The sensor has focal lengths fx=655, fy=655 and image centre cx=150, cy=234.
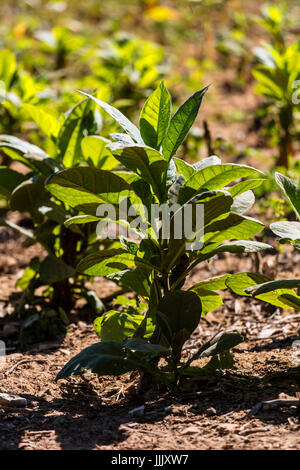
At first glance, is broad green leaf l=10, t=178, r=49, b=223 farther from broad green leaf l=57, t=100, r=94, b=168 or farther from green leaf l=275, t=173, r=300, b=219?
green leaf l=275, t=173, r=300, b=219

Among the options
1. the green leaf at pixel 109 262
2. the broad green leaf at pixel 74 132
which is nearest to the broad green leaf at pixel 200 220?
the green leaf at pixel 109 262

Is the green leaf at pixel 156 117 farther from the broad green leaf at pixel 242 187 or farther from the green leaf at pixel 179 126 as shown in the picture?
the broad green leaf at pixel 242 187

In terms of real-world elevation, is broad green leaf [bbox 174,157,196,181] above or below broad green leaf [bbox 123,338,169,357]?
above

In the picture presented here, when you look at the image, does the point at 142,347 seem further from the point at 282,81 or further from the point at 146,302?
the point at 282,81

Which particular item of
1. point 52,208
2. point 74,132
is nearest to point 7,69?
point 74,132

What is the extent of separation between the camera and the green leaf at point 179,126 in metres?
2.37

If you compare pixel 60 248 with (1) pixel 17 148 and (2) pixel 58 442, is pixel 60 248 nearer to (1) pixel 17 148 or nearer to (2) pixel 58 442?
(1) pixel 17 148

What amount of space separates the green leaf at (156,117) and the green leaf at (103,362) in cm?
78

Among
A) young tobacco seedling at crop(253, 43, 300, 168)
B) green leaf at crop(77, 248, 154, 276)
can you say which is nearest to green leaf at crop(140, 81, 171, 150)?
green leaf at crop(77, 248, 154, 276)

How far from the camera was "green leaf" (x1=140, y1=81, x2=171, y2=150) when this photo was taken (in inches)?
96.8

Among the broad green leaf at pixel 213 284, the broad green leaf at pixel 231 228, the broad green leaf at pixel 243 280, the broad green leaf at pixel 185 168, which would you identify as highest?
the broad green leaf at pixel 185 168

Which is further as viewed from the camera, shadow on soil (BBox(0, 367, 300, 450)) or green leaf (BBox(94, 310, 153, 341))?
green leaf (BBox(94, 310, 153, 341))

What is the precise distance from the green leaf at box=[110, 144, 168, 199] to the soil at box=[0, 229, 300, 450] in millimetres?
760

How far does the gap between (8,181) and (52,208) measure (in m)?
0.39
